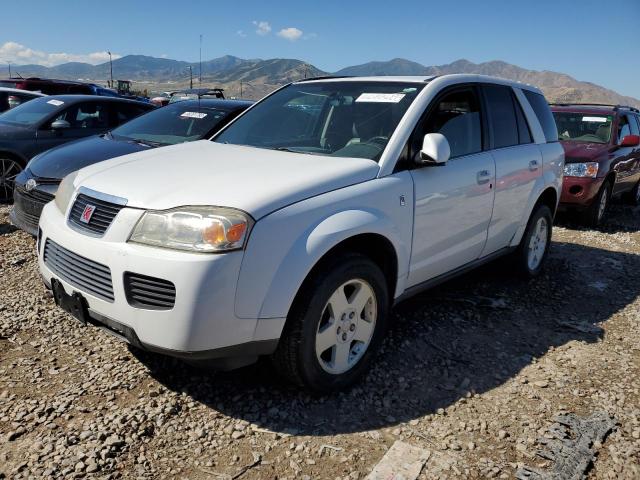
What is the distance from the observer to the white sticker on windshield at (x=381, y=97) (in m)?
3.48

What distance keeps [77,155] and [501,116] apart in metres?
4.01

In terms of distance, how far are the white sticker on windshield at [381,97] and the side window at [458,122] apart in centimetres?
24

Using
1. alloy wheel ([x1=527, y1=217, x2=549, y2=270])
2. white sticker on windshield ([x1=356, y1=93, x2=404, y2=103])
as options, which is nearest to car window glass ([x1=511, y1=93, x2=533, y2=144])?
alloy wheel ([x1=527, y1=217, x2=549, y2=270])

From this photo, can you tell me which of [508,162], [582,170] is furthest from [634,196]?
[508,162]

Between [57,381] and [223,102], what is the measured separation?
4.28 meters

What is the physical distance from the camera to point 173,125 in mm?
5906

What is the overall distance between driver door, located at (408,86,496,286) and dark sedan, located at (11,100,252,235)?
295 cm

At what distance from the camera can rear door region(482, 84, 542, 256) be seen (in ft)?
13.6

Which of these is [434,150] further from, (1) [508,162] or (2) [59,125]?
(2) [59,125]

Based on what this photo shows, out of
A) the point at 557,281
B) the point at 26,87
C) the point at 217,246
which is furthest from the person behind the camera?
the point at 26,87

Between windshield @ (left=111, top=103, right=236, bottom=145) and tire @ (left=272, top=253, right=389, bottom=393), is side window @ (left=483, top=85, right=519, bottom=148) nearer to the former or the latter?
tire @ (left=272, top=253, right=389, bottom=393)

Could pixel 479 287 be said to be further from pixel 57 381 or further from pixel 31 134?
pixel 31 134

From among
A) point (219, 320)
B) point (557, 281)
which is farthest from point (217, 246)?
point (557, 281)

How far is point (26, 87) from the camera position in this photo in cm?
1339
